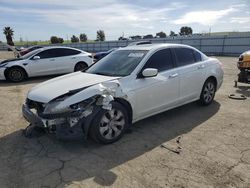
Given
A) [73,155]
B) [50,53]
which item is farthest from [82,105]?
[50,53]

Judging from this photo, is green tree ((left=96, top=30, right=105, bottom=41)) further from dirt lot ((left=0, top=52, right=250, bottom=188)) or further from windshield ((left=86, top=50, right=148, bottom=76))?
dirt lot ((left=0, top=52, right=250, bottom=188))

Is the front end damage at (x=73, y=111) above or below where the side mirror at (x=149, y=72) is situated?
below

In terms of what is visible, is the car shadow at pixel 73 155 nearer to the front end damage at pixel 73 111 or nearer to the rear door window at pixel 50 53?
the front end damage at pixel 73 111

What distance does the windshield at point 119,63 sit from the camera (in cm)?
495

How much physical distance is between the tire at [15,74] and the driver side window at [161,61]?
25.5ft

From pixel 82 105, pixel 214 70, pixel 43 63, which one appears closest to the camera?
pixel 82 105

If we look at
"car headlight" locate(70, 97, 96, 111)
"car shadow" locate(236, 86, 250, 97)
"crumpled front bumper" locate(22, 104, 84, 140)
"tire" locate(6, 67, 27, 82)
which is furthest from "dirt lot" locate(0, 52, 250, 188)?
"tire" locate(6, 67, 27, 82)

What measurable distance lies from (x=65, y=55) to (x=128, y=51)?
744 cm

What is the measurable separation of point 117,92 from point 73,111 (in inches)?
32.5

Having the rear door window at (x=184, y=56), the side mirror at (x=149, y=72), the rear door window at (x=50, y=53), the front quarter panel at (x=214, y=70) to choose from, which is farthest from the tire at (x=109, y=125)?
the rear door window at (x=50, y=53)

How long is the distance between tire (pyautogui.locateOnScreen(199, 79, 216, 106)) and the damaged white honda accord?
0.03m

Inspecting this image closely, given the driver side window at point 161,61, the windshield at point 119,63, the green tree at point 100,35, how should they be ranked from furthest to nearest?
the green tree at point 100,35 → the driver side window at point 161,61 → the windshield at point 119,63

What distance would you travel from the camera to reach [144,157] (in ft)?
13.1

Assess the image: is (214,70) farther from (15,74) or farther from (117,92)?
(15,74)
